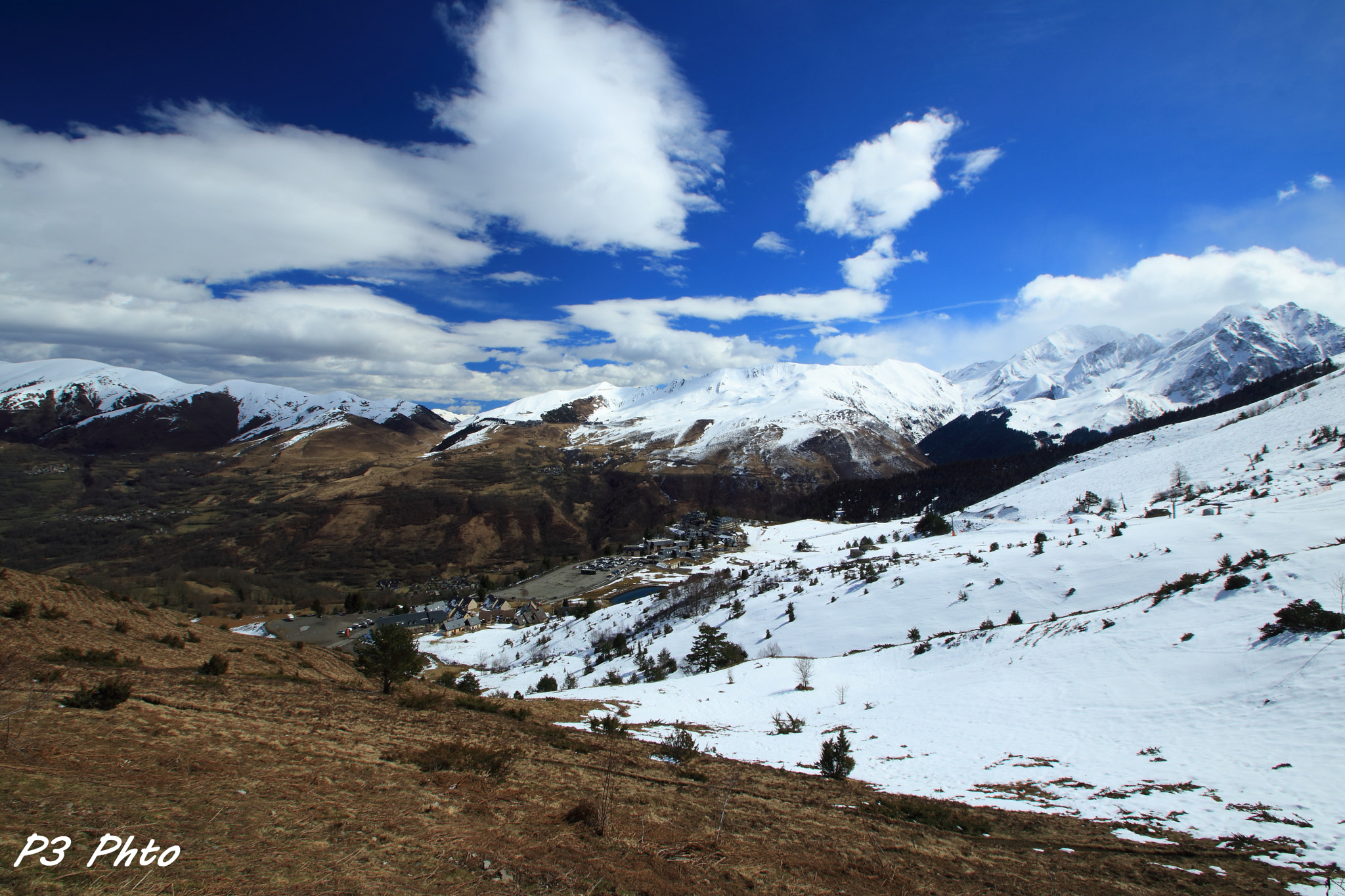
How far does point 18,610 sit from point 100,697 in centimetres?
950

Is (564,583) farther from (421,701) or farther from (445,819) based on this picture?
(445,819)

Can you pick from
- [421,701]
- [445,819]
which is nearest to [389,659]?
[421,701]

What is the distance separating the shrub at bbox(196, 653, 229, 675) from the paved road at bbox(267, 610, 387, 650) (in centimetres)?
6467

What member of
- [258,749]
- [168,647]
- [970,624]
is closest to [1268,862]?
[258,749]

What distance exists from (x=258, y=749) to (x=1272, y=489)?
74.4m

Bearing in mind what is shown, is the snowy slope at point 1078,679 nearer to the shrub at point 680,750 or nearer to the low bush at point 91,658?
the shrub at point 680,750

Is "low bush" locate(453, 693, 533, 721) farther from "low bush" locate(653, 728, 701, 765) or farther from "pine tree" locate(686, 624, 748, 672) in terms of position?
"pine tree" locate(686, 624, 748, 672)

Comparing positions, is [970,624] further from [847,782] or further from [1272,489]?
[1272,489]

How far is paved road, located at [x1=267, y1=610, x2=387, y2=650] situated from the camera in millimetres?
71438

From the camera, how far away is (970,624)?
1150 inches

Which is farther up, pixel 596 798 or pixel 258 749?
pixel 258 749

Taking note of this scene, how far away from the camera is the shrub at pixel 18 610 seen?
13.7 m

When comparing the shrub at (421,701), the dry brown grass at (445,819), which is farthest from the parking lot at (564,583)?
the dry brown grass at (445,819)

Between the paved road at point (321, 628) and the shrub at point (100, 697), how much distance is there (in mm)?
69890
